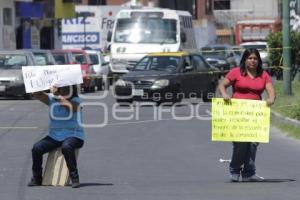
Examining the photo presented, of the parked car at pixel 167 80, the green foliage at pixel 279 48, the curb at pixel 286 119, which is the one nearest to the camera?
the curb at pixel 286 119

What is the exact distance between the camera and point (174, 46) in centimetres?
3909

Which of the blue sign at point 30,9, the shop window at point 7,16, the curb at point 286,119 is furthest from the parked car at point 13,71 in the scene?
the blue sign at point 30,9

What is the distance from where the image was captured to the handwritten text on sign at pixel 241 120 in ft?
41.8

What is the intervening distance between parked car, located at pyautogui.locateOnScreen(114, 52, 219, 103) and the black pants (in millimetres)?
15791

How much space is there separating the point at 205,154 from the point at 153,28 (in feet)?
76.5

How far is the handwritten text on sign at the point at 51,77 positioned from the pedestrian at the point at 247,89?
6.48 feet

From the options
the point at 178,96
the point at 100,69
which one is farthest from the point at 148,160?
the point at 100,69

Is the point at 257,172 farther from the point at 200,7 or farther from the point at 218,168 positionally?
the point at 200,7

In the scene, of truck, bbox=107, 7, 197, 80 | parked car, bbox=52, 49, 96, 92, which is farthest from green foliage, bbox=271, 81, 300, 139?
parked car, bbox=52, 49, 96, 92

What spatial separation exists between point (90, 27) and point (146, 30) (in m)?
16.8

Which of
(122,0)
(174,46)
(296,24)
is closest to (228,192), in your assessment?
(296,24)

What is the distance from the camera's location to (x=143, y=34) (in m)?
39.4

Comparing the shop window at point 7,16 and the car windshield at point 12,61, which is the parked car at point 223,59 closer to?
the shop window at point 7,16

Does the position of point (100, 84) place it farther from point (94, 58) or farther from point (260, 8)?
point (260, 8)
